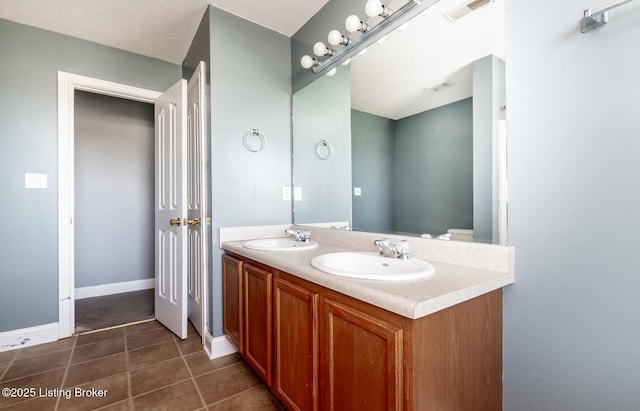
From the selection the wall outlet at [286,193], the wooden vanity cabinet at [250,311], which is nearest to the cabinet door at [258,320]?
the wooden vanity cabinet at [250,311]

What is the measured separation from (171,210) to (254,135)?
92cm

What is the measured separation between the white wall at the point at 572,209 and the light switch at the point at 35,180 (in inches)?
121

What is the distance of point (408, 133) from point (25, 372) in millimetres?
2711

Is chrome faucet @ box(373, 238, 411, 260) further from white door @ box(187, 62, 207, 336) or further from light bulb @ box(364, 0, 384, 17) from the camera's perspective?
white door @ box(187, 62, 207, 336)

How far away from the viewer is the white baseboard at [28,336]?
81.1 inches

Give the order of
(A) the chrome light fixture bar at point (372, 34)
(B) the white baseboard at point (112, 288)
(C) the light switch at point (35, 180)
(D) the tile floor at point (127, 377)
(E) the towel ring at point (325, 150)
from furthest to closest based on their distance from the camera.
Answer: (B) the white baseboard at point (112, 288) < (C) the light switch at point (35, 180) < (E) the towel ring at point (325, 150) < (D) the tile floor at point (127, 377) < (A) the chrome light fixture bar at point (372, 34)

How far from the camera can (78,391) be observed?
5.21ft

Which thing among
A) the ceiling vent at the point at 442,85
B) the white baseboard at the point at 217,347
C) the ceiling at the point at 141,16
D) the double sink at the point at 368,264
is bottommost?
the white baseboard at the point at 217,347

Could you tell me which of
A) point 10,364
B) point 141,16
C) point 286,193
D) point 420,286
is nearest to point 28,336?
point 10,364

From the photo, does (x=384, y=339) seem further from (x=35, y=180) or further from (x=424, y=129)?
(x=35, y=180)

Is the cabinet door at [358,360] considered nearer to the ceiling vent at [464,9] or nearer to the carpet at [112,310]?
the ceiling vent at [464,9]

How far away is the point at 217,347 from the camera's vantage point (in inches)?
76.7

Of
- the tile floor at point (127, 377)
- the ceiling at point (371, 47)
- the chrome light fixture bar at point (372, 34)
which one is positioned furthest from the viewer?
the tile floor at point (127, 377)

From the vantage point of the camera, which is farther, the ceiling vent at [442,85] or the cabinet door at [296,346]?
the ceiling vent at [442,85]
